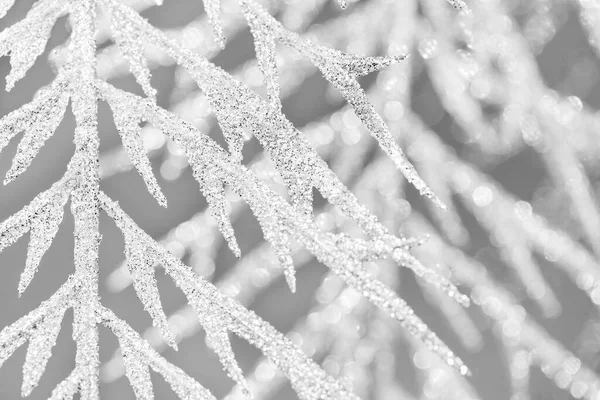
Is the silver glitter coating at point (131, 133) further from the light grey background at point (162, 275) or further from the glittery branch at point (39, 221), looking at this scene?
the light grey background at point (162, 275)

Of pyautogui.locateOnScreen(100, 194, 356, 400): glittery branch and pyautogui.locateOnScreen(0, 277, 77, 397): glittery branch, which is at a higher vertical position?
pyautogui.locateOnScreen(100, 194, 356, 400): glittery branch

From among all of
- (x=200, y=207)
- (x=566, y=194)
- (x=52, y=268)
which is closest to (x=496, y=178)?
(x=566, y=194)

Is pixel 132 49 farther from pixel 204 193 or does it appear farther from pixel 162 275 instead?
pixel 162 275

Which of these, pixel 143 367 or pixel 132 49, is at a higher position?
pixel 132 49

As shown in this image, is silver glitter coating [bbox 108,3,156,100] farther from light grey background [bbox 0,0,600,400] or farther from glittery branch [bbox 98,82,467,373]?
light grey background [bbox 0,0,600,400]

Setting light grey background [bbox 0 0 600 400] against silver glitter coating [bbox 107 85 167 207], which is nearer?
silver glitter coating [bbox 107 85 167 207]

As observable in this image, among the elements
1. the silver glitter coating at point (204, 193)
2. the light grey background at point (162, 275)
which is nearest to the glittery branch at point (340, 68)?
the silver glitter coating at point (204, 193)

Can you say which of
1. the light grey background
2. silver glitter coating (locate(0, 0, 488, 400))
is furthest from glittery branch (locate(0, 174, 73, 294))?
the light grey background

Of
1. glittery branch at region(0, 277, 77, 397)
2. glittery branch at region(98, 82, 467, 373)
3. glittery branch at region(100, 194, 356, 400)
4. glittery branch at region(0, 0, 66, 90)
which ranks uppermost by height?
glittery branch at region(0, 0, 66, 90)

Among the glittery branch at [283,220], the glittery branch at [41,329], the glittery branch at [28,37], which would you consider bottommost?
the glittery branch at [41,329]

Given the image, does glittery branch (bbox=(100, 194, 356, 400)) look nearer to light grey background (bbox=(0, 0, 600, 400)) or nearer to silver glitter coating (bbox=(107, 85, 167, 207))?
silver glitter coating (bbox=(107, 85, 167, 207))

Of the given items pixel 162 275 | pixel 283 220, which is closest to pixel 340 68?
pixel 283 220
